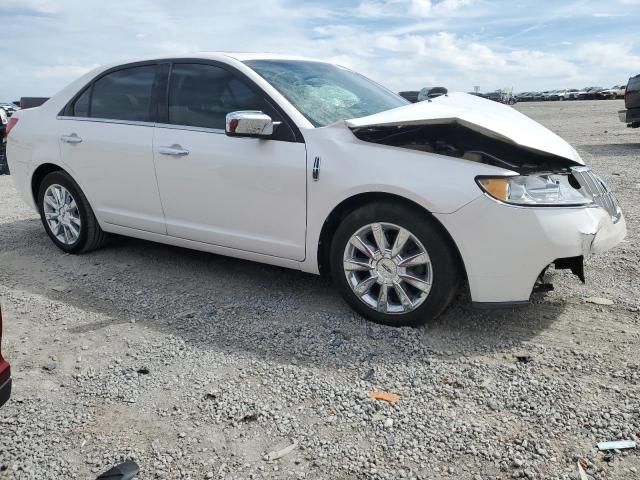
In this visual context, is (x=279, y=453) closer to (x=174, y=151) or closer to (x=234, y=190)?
(x=234, y=190)

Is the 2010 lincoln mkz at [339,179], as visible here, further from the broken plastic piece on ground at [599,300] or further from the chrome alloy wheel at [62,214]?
the broken plastic piece on ground at [599,300]

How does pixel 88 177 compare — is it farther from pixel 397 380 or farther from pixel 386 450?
pixel 386 450

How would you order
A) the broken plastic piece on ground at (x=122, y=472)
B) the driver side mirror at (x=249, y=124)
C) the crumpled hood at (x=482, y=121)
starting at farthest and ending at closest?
the driver side mirror at (x=249, y=124) < the crumpled hood at (x=482, y=121) < the broken plastic piece on ground at (x=122, y=472)

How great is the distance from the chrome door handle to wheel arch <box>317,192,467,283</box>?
2495mm

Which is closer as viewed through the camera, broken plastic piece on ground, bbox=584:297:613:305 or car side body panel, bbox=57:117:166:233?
broken plastic piece on ground, bbox=584:297:613:305

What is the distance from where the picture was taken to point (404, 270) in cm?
349

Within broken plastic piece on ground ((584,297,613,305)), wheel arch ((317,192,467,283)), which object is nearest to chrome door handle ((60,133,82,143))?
wheel arch ((317,192,467,283))

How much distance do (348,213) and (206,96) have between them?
1476 mm

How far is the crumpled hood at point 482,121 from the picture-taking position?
3355 mm

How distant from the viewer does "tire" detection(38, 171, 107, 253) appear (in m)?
5.15

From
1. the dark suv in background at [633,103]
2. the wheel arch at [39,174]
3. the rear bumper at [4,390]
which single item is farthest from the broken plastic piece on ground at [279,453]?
the dark suv in background at [633,103]

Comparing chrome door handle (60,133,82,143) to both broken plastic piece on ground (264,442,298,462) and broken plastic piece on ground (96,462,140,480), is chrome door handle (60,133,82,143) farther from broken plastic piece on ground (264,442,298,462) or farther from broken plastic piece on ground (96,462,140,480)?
broken plastic piece on ground (264,442,298,462)

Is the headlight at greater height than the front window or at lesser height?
lesser

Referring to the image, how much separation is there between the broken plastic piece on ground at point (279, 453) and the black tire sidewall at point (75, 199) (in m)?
3.41
